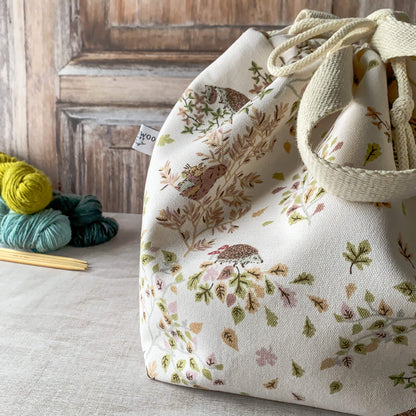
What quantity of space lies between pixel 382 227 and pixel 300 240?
0.07 meters

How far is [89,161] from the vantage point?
0.85 meters

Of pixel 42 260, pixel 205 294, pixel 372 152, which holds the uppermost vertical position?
pixel 372 152

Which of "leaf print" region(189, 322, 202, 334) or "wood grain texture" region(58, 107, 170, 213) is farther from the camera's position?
"wood grain texture" region(58, 107, 170, 213)

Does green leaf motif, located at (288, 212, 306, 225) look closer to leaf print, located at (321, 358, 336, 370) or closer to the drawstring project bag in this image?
the drawstring project bag

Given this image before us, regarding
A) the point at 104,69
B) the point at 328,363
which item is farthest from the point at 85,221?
the point at 328,363

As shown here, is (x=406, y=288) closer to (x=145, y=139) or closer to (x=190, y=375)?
(x=190, y=375)

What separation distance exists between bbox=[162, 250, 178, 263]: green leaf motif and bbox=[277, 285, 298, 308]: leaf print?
109mm

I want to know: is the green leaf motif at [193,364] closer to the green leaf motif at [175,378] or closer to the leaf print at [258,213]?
the green leaf motif at [175,378]

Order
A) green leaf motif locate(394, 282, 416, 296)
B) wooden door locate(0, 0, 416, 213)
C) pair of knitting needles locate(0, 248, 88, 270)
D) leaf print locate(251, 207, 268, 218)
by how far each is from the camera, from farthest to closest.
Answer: wooden door locate(0, 0, 416, 213) < pair of knitting needles locate(0, 248, 88, 270) < leaf print locate(251, 207, 268, 218) < green leaf motif locate(394, 282, 416, 296)

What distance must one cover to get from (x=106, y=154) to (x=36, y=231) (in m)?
0.22

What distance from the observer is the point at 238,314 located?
39 centimetres

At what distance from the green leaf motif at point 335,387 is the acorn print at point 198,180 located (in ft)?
0.68

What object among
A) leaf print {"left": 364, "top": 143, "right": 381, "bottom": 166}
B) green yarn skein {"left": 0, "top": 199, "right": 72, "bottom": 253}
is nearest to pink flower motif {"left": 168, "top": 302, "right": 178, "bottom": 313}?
leaf print {"left": 364, "top": 143, "right": 381, "bottom": 166}

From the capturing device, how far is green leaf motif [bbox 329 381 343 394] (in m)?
0.38
